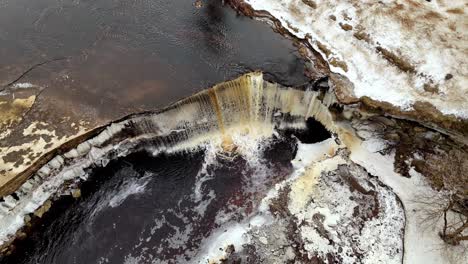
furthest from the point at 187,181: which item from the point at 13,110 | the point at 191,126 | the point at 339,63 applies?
the point at 339,63

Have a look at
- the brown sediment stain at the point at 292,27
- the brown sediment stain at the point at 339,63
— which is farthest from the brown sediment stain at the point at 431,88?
the brown sediment stain at the point at 292,27

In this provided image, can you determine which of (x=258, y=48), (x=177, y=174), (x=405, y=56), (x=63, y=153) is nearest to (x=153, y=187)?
(x=177, y=174)

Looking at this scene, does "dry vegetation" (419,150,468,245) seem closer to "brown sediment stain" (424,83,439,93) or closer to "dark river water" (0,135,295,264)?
"brown sediment stain" (424,83,439,93)

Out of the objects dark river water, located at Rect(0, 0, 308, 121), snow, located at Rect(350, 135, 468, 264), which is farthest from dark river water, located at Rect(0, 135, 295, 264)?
snow, located at Rect(350, 135, 468, 264)

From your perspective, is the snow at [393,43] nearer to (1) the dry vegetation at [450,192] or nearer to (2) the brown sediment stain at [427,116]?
(2) the brown sediment stain at [427,116]

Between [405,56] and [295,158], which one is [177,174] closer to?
[295,158]

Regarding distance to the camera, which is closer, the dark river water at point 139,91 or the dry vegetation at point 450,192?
the dry vegetation at point 450,192

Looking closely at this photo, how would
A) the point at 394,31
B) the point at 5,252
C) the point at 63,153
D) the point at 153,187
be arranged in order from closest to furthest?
the point at 5,252, the point at 63,153, the point at 153,187, the point at 394,31
